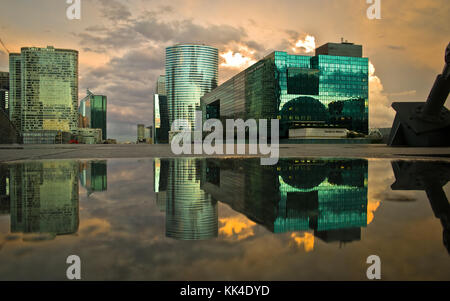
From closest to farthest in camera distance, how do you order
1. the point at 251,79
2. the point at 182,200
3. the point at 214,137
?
the point at 182,200 → the point at 251,79 → the point at 214,137

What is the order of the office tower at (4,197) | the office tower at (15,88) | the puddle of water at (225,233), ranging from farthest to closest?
the office tower at (15,88), the office tower at (4,197), the puddle of water at (225,233)

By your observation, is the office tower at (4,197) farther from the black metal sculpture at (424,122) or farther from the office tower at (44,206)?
the black metal sculpture at (424,122)

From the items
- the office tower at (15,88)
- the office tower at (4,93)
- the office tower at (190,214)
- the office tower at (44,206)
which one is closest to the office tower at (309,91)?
the office tower at (44,206)

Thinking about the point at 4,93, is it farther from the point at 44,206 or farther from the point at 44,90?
the point at 44,206

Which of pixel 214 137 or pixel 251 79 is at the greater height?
pixel 251 79

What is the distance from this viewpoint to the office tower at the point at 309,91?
84375mm

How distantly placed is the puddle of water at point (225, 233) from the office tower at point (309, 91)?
8049 cm

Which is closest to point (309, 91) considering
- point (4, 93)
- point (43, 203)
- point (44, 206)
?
point (43, 203)

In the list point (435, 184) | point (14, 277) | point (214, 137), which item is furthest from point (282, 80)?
point (14, 277)

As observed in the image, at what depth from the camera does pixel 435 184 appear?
21.3 feet

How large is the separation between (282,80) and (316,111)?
13.1m

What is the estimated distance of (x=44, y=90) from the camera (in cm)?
14650

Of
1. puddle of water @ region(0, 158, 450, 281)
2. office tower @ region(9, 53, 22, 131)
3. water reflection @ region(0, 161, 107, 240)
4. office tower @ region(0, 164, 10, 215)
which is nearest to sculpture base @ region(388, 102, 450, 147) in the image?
puddle of water @ region(0, 158, 450, 281)
